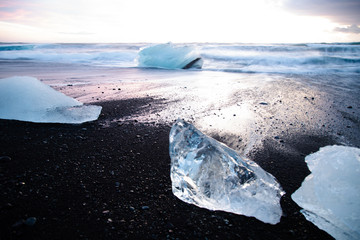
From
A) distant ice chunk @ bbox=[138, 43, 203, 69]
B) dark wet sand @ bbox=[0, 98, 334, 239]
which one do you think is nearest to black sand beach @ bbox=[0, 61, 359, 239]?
dark wet sand @ bbox=[0, 98, 334, 239]

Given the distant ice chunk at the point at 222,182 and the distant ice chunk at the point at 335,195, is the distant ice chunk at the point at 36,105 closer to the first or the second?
the distant ice chunk at the point at 222,182

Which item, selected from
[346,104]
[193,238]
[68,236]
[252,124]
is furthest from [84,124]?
[346,104]

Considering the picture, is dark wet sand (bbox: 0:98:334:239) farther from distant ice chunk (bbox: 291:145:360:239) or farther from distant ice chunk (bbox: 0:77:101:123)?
distant ice chunk (bbox: 0:77:101:123)

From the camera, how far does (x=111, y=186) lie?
1480 millimetres

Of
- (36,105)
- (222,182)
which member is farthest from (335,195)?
(36,105)

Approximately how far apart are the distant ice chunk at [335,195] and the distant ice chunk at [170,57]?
29.1ft

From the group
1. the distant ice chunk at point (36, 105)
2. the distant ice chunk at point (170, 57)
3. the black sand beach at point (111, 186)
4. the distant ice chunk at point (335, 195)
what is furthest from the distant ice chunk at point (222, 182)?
the distant ice chunk at point (170, 57)

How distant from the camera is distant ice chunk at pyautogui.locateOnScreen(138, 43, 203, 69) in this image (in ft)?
32.4

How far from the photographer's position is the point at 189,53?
10.0 m

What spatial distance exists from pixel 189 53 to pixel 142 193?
30.8 feet

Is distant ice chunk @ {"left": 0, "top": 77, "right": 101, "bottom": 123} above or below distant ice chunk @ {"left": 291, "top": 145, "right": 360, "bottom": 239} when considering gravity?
above

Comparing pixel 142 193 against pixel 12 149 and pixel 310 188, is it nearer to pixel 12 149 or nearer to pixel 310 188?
pixel 310 188

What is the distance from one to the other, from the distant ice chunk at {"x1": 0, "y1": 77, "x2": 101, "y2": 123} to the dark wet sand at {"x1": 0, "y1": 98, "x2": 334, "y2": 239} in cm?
20

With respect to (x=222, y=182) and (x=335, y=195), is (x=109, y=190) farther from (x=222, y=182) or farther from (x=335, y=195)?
(x=335, y=195)
